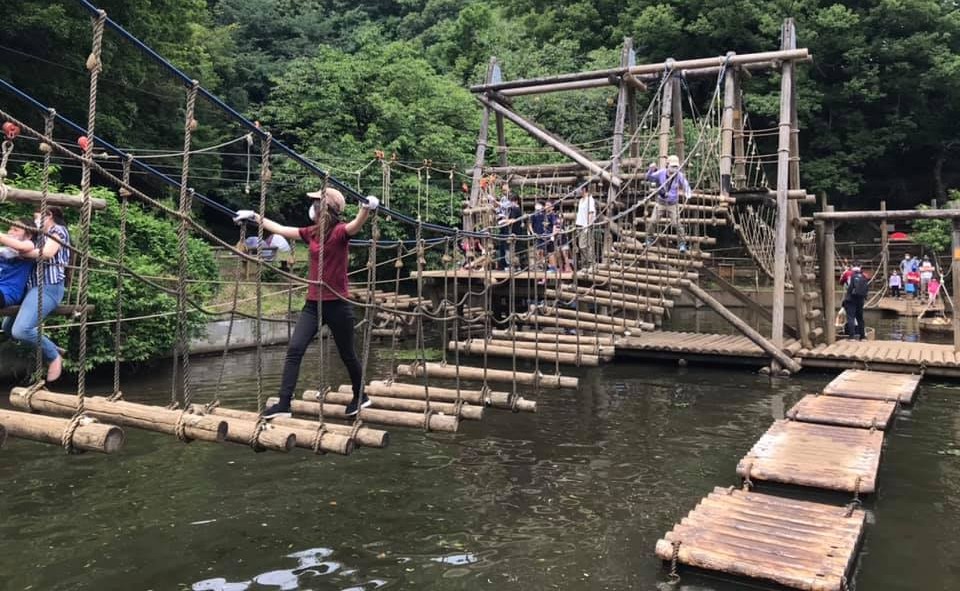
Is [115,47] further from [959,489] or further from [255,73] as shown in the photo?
[959,489]

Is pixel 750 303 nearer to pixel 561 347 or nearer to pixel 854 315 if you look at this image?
pixel 854 315

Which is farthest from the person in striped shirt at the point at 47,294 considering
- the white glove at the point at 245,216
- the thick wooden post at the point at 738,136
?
the thick wooden post at the point at 738,136

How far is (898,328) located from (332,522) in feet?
52.9

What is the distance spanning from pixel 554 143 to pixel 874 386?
5.89 meters

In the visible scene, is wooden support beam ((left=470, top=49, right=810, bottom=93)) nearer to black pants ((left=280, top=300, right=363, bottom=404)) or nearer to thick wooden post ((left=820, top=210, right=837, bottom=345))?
thick wooden post ((left=820, top=210, right=837, bottom=345))

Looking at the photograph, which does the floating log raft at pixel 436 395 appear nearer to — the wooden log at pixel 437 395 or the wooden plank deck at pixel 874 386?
the wooden log at pixel 437 395

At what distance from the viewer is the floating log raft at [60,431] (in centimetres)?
312

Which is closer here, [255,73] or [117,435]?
[117,435]

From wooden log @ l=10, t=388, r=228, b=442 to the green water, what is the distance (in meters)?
1.10

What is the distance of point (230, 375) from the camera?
1079cm

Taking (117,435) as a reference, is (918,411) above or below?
below

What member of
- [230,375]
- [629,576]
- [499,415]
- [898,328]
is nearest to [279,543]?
[629,576]

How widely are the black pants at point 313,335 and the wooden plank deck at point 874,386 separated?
18.5 feet

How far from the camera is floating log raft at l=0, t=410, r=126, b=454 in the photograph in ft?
10.2
